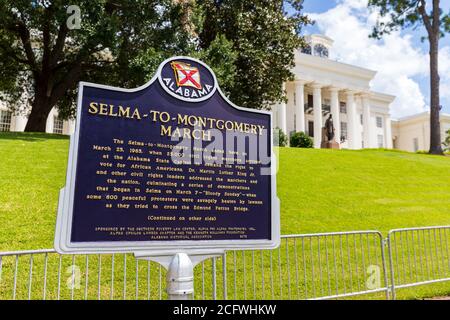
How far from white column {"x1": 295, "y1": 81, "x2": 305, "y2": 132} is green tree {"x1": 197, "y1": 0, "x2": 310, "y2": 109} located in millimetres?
22138

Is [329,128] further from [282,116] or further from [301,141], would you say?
[282,116]

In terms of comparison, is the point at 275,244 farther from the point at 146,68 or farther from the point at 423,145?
the point at 423,145

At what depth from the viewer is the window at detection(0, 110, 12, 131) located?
3450 centimetres

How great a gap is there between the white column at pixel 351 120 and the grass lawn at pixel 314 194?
3332cm

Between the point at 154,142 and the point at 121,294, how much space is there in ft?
8.44

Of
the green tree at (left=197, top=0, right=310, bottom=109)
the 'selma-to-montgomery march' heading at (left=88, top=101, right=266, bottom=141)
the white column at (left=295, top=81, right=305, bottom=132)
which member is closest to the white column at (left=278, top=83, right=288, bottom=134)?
the white column at (left=295, top=81, right=305, bottom=132)

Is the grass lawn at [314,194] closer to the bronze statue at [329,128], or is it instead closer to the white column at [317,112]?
the bronze statue at [329,128]

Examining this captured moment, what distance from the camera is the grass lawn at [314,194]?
688cm

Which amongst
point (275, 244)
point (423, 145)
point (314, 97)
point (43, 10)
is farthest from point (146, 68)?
point (423, 145)

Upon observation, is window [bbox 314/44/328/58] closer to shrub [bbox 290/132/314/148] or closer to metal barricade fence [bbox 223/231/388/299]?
shrub [bbox 290/132/314/148]

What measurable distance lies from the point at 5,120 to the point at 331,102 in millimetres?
36380

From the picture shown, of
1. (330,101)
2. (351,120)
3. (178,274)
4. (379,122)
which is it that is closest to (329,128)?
(351,120)

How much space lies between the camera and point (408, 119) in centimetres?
6719

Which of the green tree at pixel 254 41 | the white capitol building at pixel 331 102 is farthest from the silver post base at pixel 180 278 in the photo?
the white capitol building at pixel 331 102
